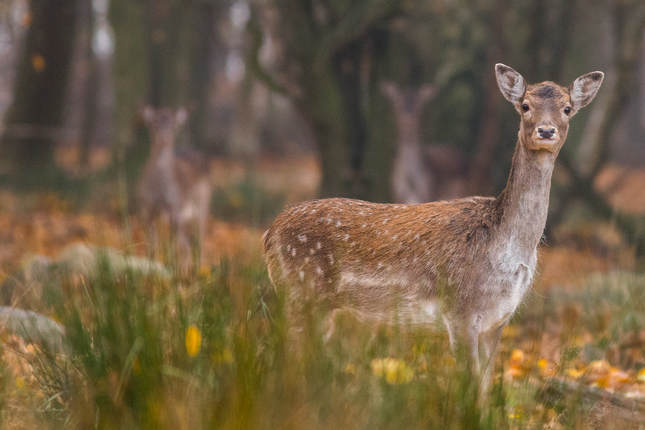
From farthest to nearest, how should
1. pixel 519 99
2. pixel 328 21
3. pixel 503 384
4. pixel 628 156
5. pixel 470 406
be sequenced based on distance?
pixel 628 156 → pixel 328 21 → pixel 519 99 → pixel 503 384 → pixel 470 406

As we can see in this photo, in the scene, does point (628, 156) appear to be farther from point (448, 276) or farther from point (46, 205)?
point (448, 276)

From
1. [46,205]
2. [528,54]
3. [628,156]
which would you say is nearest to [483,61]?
[528,54]

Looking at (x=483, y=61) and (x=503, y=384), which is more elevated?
(x=483, y=61)

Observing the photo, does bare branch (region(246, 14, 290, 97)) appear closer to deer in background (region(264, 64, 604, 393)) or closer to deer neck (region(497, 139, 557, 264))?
deer in background (region(264, 64, 604, 393))

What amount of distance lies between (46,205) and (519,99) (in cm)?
916

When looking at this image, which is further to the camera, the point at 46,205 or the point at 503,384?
the point at 46,205

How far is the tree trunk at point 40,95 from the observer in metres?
11.7

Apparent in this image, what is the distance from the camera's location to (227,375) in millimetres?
2523

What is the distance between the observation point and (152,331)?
2646mm

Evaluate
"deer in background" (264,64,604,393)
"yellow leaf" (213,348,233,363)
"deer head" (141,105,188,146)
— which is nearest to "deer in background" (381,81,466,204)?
"deer head" (141,105,188,146)

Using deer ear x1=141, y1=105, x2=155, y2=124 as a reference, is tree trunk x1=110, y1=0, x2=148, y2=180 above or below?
above

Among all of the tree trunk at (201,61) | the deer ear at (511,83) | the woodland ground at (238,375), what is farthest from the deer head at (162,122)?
the deer ear at (511,83)

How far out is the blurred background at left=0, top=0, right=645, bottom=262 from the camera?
362 inches

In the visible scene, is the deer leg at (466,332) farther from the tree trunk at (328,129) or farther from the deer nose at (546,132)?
the tree trunk at (328,129)
